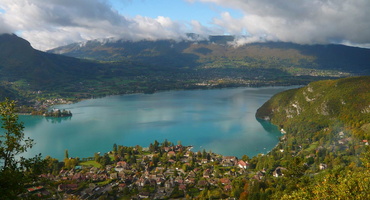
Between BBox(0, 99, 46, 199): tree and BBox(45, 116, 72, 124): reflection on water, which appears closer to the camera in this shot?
BBox(0, 99, 46, 199): tree

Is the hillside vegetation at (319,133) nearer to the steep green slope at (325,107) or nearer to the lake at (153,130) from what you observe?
the steep green slope at (325,107)

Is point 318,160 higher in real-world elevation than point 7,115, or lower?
lower

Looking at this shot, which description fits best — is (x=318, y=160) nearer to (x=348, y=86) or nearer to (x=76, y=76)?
(x=348, y=86)

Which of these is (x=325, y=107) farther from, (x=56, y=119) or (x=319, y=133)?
(x=56, y=119)

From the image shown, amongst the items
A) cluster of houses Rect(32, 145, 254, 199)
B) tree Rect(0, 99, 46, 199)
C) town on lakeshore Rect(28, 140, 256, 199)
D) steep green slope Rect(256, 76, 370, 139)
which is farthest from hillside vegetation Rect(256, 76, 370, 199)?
tree Rect(0, 99, 46, 199)

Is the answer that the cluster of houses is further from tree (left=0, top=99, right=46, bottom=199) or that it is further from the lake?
tree (left=0, top=99, right=46, bottom=199)

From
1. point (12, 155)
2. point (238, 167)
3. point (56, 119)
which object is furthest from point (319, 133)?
point (56, 119)

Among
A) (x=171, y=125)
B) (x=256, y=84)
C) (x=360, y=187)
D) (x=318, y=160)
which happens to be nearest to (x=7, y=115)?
(x=360, y=187)
